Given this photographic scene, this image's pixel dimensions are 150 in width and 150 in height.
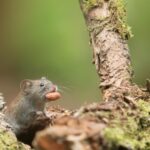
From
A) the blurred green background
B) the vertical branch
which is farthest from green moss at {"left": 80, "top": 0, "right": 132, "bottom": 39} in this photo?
the blurred green background

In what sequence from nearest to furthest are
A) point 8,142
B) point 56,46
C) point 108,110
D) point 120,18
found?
point 108,110 → point 8,142 → point 120,18 → point 56,46

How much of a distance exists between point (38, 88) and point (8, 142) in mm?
442

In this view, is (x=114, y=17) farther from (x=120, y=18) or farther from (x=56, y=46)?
(x=56, y=46)

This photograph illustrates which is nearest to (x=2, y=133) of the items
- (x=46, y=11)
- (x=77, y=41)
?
(x=77, y=41)

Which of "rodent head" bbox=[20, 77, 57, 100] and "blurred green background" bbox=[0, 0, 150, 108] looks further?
"blurred green background" bbox=[0, 0, 150, 108]

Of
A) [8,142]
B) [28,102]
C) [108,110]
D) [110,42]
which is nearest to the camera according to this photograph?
[108,110]

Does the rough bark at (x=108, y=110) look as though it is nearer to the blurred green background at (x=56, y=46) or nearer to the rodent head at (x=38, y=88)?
the rodent head at (x=38, y=88)

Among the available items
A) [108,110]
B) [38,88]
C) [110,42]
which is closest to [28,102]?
[38,88]

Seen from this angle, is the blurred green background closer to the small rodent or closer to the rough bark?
the rough bark

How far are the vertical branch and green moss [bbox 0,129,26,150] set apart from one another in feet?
1.37

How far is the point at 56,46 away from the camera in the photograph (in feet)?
20.6

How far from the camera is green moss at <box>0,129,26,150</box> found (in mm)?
1974

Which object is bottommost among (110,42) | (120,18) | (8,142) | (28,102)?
(8,142)

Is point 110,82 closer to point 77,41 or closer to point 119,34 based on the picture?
point 119,34
